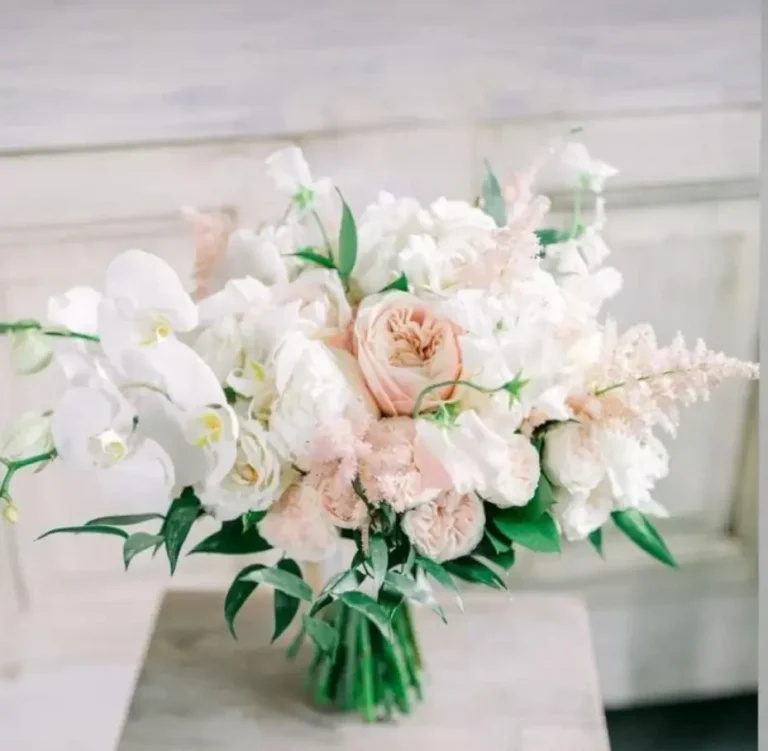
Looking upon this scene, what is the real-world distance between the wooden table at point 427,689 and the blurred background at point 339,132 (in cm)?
9

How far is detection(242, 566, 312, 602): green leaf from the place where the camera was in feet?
2.25

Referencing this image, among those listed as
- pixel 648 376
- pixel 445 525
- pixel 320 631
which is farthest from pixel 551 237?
pixel 320 631

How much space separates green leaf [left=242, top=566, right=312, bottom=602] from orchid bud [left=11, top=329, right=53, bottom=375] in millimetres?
234

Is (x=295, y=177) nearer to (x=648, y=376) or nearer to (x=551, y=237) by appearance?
(x=551, y=237)

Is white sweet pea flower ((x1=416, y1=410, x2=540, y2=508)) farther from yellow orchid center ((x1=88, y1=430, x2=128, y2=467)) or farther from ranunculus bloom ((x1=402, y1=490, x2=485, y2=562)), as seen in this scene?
yellow orchid center ((x1=88, y1=430, x2=128, y2=467))

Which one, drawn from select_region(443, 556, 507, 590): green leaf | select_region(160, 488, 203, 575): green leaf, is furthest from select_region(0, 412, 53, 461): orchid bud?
select_region(443, 556, 507, 590): green leaf

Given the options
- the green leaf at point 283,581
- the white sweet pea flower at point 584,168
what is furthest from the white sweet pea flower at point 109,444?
the white sweet pea flower at point 584,168

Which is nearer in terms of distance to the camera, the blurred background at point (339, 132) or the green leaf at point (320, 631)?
the green leaf at point (320, 631)

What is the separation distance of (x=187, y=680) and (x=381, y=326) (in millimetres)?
533

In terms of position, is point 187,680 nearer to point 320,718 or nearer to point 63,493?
point 320,718

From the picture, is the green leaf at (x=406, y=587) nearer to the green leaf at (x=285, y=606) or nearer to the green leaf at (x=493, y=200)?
the green leaf at (x=285, y=606)

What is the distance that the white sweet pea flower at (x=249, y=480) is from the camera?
2.12ft

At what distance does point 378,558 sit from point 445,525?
60 millimetres

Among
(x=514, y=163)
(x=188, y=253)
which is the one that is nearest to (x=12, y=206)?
(x=188, y=253)
